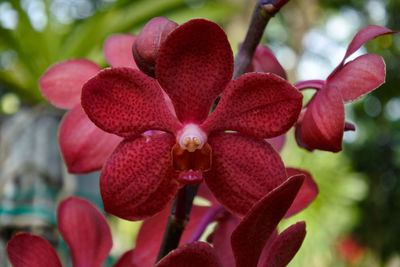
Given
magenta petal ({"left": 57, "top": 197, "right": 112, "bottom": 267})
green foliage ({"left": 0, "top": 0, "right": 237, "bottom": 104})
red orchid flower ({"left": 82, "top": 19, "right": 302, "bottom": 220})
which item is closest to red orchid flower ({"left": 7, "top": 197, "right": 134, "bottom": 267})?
magenta petal ({"left": 57, "top": 197, "right": 112, "bottom": 267})

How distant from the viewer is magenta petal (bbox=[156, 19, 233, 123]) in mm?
270

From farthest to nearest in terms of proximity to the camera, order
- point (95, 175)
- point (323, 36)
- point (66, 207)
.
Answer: point (323, 36), point (95, 175), point (66, 207)

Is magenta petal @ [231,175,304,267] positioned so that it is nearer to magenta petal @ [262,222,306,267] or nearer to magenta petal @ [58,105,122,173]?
magenta petal @ [262,222,306,267]

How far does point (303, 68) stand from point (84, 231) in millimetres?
2309

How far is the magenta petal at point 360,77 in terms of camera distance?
0.31 metres

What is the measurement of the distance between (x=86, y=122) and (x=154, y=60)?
0.10 meters

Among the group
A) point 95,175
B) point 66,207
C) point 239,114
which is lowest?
point 95,175

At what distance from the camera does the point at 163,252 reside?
1.06 feet

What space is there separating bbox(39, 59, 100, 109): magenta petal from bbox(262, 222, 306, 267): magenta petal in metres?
0.19

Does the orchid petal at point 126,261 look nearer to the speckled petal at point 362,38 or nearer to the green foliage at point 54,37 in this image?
the speckled petal at point 362,38

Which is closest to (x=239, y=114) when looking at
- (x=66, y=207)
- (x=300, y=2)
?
(x=66, y=207)

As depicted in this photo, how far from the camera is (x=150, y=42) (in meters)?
0.29

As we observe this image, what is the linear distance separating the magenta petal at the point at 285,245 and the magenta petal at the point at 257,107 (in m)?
0.06

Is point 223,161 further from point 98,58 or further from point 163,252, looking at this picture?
point 98,58
